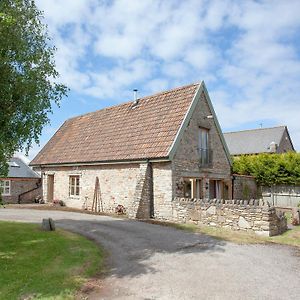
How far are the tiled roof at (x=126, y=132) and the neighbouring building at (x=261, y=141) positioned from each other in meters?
24.5

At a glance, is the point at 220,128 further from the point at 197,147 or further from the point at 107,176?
the point at 107,176

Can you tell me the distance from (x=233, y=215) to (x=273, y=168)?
42.5 ft

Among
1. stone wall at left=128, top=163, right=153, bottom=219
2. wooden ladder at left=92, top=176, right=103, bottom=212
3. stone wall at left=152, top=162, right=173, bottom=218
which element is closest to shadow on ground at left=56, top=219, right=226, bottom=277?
stone wall at left=128, top=163, right=153, bottom=219

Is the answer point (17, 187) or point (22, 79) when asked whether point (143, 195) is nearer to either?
point (22, 79)

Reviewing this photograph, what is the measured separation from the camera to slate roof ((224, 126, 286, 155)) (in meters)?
44.3

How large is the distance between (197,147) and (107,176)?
229 inches

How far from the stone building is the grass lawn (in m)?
6.38

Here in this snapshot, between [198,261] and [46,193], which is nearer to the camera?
[198,261]

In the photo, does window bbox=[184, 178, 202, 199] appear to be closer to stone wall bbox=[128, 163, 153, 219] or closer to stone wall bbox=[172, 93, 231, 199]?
stone wall bbox=[172, 93, 231, 199]

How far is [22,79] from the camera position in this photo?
10141 mm

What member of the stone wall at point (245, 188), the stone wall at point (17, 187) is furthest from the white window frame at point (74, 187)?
the stone wall at point (245, 188)

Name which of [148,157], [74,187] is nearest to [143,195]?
[148,157]

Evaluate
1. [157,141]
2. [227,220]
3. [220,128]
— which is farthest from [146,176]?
[220,128]

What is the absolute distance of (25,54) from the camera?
1025cm
